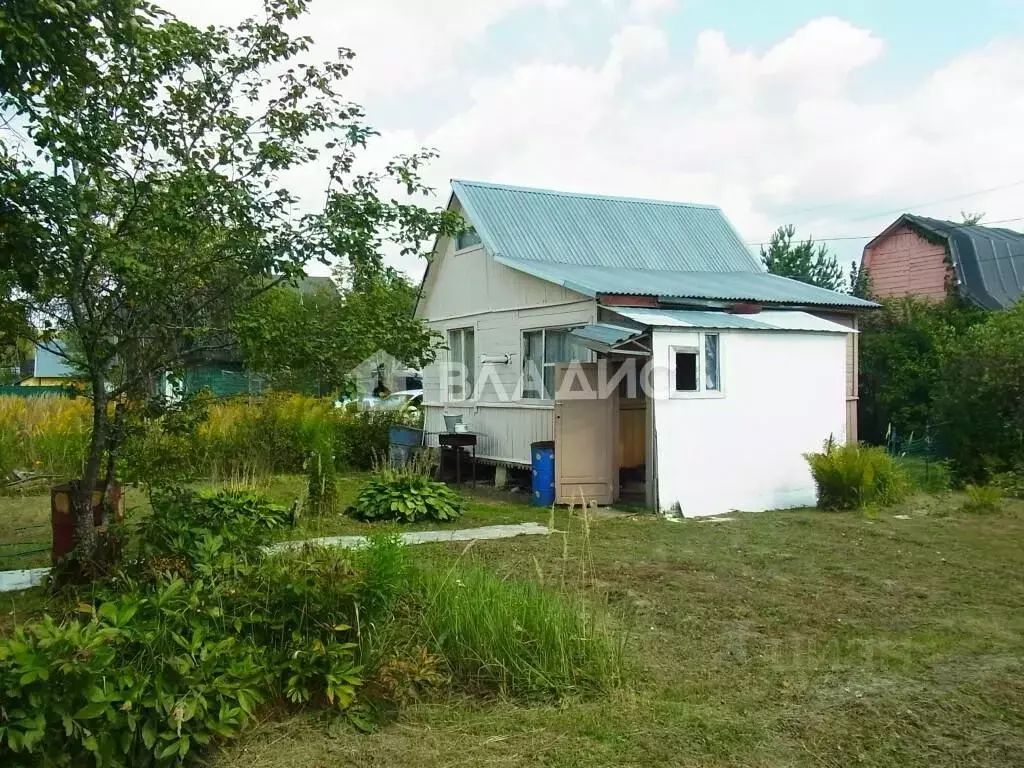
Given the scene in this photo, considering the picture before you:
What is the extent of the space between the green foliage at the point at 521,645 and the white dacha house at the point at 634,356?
4.89m

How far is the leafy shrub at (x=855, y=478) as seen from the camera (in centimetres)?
1109

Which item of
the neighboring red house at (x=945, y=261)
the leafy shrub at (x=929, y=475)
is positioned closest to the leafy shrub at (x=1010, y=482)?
the leafy shrub at (x=929, y=475)

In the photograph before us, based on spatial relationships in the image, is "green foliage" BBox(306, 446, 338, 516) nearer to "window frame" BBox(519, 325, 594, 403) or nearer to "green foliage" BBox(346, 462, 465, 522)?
"green foliage" BBox(346, 462, 465, 522)

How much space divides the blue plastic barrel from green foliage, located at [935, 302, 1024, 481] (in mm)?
6410

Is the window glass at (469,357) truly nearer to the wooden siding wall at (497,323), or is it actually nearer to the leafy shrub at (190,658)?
the wooden siding wall at (497,323)

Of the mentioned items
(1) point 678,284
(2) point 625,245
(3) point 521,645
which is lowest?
(3) point 521,645

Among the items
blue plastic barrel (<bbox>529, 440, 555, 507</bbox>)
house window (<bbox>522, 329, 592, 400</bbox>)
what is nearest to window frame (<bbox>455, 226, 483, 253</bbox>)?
house window (<bbox>522, 329, 592, 400</bbox>)

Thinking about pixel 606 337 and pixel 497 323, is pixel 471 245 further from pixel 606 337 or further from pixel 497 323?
pixel 606 337

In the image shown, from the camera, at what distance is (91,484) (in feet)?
19.8

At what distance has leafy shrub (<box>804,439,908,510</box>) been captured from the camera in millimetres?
11086

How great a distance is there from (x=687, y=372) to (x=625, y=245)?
4.35m

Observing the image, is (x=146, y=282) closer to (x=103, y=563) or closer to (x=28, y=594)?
(x=103, y=563)

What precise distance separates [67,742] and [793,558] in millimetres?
6337

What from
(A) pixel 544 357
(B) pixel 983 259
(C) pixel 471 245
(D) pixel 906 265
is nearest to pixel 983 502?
(A) pixel 544 357
